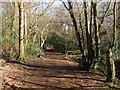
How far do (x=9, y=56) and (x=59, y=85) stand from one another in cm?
1101

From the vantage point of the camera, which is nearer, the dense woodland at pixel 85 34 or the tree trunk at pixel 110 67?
the tree trunk at pixel 110 67

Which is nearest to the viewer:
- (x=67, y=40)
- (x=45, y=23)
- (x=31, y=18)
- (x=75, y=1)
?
(x=75, y=1)

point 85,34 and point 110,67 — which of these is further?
point 85,34

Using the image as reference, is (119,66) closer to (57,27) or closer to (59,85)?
(59,85)

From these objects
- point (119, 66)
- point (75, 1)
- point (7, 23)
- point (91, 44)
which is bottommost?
point (119, 66)

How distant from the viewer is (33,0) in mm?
29469

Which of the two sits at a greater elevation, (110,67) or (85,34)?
(85,34)

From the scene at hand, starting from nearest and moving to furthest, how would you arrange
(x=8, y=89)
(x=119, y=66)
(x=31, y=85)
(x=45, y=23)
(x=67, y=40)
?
(x=8, y=89) → (x=31, y=85) → (x=119, y=66) → (x=45, y=23) → (x=67, y=40)

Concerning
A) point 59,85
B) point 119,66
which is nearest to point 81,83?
point 59,85

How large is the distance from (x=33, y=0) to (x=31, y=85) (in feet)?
67.7

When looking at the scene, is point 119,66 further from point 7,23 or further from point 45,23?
point 45,23

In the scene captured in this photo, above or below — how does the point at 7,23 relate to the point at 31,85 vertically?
above

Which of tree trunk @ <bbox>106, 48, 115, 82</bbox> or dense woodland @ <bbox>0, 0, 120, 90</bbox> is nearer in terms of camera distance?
tree trunk @ <bbox>106, 48, 115, 82</bbox>

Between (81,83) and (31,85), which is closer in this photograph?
(31,85)
